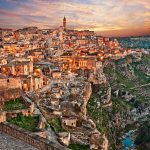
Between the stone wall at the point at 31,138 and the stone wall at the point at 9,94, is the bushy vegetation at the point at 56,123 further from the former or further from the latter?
the stone wall at the point at 31,138

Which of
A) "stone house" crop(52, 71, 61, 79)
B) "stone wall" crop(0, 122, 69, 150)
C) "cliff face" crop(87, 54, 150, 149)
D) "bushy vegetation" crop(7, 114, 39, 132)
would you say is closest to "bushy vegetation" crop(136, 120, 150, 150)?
"cliff face" crop(87, 54, 150, 149)

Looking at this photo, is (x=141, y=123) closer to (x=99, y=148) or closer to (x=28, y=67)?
(x=28, y=67)

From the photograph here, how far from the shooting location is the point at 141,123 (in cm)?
7025

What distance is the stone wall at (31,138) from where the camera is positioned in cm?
1443

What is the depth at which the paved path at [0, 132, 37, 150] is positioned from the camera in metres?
14.9

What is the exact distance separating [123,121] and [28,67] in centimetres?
2429

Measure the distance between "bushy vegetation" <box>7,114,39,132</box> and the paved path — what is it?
5599 millimetres

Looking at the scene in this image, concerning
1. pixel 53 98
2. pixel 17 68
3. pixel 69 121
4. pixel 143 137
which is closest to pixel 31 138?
pixel 69 121

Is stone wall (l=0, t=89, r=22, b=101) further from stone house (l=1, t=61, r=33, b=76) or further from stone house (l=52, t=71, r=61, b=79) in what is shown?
stone house (l=52, t=71, r=61, b=79)

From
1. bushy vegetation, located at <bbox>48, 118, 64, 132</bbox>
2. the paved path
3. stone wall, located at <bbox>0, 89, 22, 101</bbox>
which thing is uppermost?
the paved path

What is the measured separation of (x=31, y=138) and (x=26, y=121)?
8.74 metres

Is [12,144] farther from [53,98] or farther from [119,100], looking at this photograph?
[119,100]

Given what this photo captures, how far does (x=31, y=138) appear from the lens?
50.1 feet

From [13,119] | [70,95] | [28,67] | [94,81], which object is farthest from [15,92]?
[94,81]
